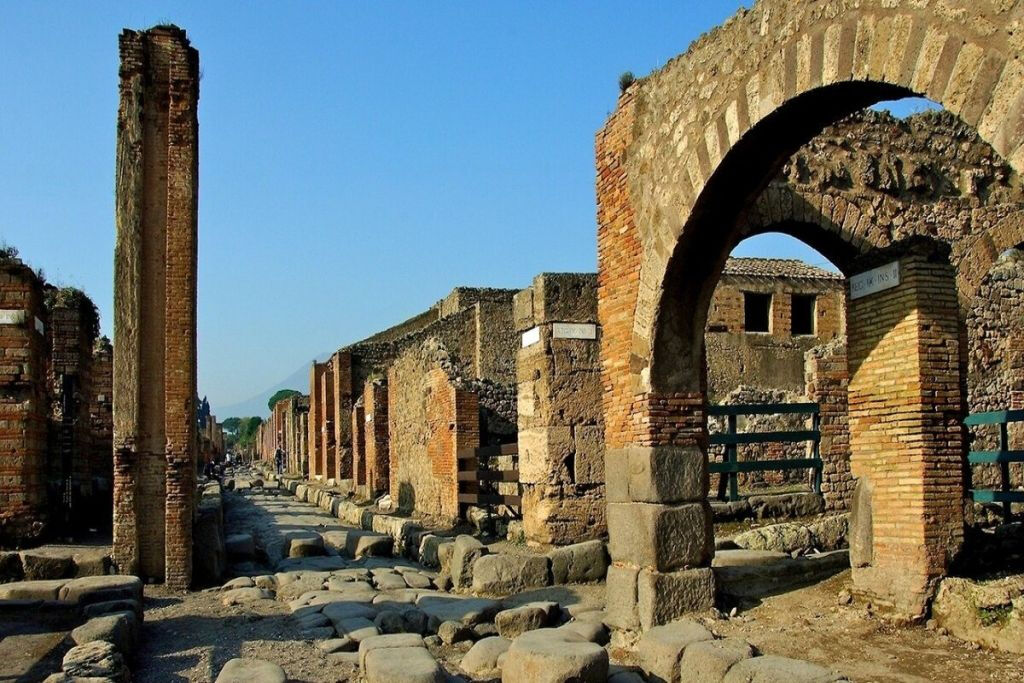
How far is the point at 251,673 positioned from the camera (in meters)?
6.51

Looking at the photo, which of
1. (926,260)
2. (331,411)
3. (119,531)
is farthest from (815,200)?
(331,411)

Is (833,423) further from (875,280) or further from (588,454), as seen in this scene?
(875,280)

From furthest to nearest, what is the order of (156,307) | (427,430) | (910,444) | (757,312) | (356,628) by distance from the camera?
(757,312)
(427,430)
(156,307)
(356,628)
(910,444)

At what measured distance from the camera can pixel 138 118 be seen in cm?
1247

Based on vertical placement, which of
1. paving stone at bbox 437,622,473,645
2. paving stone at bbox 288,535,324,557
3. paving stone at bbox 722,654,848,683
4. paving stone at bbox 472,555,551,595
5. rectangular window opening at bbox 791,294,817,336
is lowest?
paving stone at bbox 288,535,324,557

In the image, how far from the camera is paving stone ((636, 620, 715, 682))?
22.6ft

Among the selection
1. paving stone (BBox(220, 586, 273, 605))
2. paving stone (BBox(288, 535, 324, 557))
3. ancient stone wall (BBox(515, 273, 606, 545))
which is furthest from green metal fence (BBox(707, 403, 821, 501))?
paving stone (BBox(288, 535, 324, 557))

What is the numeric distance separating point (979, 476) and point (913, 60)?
461 inches

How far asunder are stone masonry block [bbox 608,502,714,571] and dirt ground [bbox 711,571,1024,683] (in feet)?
2.10

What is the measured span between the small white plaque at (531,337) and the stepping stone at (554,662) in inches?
223

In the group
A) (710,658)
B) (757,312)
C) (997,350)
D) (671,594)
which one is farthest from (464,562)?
(757,312)

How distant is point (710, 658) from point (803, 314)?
69.8ft

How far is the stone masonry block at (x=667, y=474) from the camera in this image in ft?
28.0

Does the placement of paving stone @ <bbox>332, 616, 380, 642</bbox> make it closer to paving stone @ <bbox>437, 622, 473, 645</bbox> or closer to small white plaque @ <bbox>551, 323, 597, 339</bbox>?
paving stone @ <bbox>437, 622, 473, 645</bbox>
